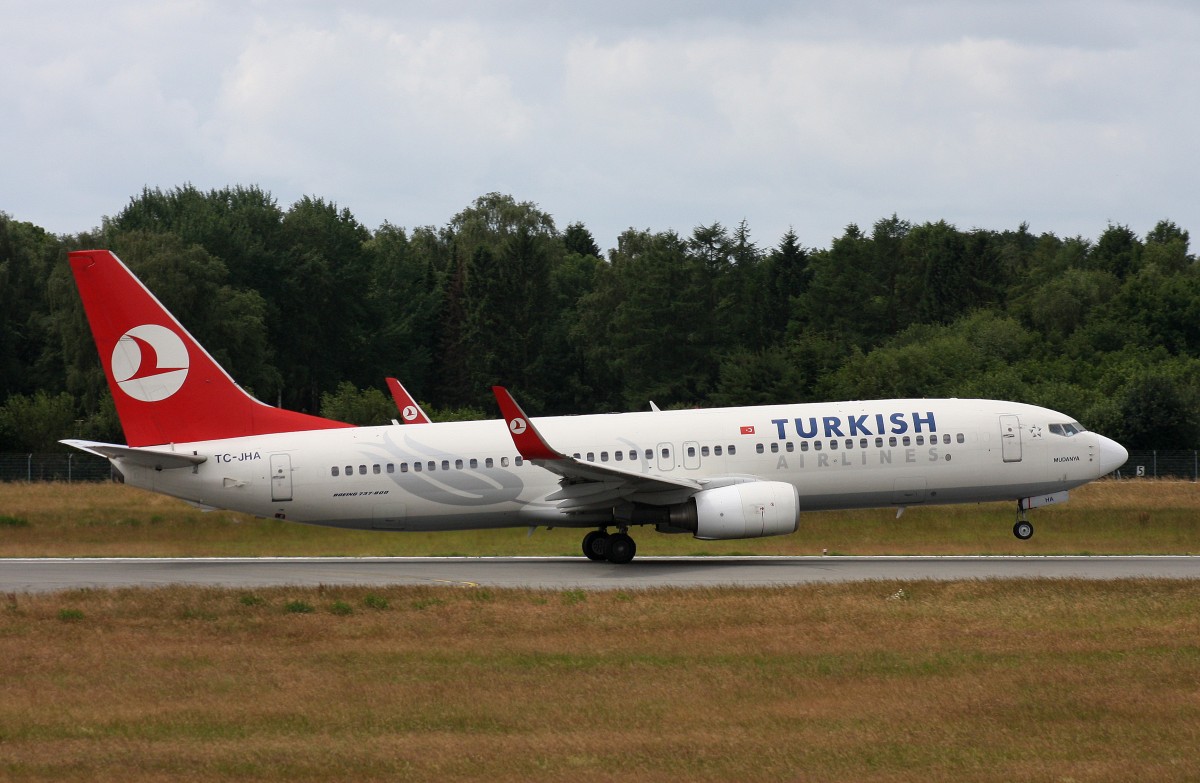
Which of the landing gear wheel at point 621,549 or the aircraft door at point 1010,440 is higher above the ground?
the aircraft door at point 1010,440

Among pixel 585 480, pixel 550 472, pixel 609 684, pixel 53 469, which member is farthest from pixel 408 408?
pixel 53 469

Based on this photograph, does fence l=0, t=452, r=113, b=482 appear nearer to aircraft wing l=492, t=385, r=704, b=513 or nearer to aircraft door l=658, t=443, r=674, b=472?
aircraft wing l=492, t=385, r=704, b=513

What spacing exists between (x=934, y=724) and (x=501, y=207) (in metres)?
134

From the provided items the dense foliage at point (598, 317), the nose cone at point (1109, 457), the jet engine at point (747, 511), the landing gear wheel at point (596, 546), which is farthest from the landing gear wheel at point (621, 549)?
the dense foliage at point (598, 317)

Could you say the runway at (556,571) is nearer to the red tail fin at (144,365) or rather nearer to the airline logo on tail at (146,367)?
the red tail fin at (144,365)

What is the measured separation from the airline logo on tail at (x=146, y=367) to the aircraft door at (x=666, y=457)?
10098 mm

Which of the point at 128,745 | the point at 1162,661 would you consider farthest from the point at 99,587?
the point at 1162,661

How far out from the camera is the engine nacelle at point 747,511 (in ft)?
95.5

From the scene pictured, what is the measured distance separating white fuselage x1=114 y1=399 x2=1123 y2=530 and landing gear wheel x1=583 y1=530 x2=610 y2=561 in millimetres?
766

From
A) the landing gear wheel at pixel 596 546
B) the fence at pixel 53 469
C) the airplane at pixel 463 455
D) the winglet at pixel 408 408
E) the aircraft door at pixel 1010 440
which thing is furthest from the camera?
the fence at pixel 53 469

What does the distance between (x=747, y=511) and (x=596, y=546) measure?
158 inches

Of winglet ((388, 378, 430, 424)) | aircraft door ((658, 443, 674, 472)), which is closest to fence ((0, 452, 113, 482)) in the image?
winglet ((388, 378, 430, 424))

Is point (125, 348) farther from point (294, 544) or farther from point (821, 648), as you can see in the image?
point (821, 648)

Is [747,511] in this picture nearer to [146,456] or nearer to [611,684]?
[146,456]
